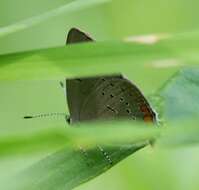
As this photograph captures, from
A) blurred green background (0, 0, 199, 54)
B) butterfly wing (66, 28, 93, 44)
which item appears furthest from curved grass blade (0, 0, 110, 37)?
blurred green background (0, 0, 199, 54)

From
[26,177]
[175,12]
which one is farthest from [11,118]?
[26,177]

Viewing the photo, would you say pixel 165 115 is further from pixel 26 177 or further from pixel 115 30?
pixel 115 30

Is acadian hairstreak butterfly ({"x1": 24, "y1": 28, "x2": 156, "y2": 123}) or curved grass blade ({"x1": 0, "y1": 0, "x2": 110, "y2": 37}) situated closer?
curved grass blade ({"x1": 0, "y1": 0, "x2": 110, "y2": 37})

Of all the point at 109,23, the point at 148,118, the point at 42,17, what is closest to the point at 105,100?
the point at 148,118

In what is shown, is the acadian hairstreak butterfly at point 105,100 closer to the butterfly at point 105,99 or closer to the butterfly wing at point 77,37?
the butterfly at point 105,99

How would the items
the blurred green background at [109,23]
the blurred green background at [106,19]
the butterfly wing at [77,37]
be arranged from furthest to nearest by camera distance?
the blurred green background at [106,19]
the blurred green background at [109,23]
the butterfly wing at [77,37]

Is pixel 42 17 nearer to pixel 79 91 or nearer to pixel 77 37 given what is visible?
pixel 77 37

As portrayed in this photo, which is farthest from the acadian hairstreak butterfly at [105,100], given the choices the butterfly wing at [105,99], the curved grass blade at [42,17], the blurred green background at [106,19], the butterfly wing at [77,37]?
the blurred green background at [106,19]

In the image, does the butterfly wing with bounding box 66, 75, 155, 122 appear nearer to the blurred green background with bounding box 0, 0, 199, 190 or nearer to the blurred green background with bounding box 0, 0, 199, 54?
the blurred green background with bounding box 0, 0, 199, 190

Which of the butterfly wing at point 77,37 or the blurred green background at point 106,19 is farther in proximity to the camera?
the blurred green background at point 106,19
